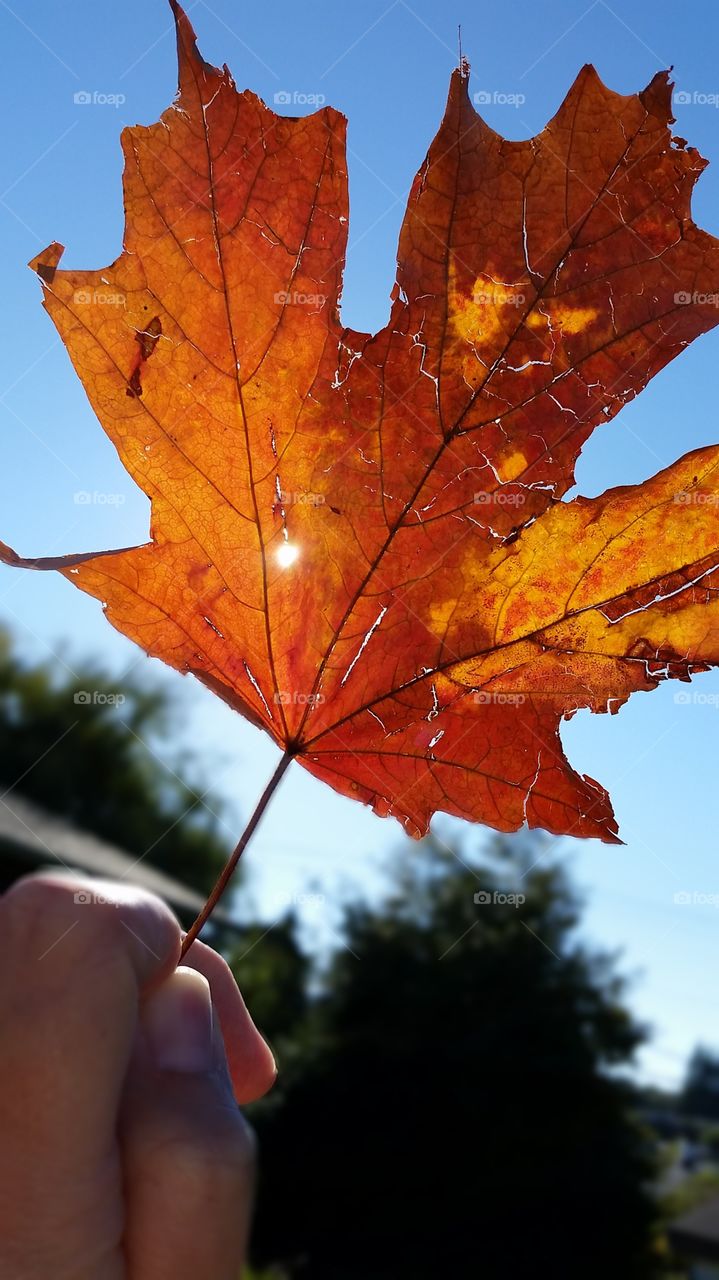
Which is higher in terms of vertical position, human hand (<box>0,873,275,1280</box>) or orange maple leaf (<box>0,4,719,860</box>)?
orange maple leaf (<box>0,4,719,860</box>)

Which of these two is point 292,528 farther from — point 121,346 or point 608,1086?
point 608,1086

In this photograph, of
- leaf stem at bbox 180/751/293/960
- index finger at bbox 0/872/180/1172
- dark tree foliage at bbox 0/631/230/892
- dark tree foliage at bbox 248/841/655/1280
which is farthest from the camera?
dark tree foliage at bbox 0/631/230/892

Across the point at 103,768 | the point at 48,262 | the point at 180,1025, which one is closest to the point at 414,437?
the point at 48,262

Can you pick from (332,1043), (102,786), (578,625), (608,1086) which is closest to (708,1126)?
(608,1086)

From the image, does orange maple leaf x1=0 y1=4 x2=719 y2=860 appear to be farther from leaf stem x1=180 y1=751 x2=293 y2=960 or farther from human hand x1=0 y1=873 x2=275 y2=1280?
human hand x1=0 y1=873 x2=275 y2=1280

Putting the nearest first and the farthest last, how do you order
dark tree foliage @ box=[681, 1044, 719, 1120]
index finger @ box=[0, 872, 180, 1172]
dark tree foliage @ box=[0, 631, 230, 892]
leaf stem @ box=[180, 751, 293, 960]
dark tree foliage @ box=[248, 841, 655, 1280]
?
index finger @ box=[0, 872, 180, 1172] < leaf stem @ box=[180, 751, 293, 960] < dark tree foliage @ box=[248, 841, 655, 1280] < dark tree foliage @ box=[0, 631, 230, 892] < dark tree foliage @ box=[681, 1044, 719, 1120]

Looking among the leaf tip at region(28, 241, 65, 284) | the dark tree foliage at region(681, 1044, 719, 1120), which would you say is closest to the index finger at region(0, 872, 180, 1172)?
the leaf tip at region(28, 241, 65, 284)

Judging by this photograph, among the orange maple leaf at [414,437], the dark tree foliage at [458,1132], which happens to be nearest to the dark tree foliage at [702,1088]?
the dark tree foliage at [458,1132]

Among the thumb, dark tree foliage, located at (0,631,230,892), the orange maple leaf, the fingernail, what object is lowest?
the thumb

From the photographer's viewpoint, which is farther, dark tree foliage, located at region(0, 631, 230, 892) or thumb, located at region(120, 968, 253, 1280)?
dark tree foliage, located at region(0, 631, 230, 892)
